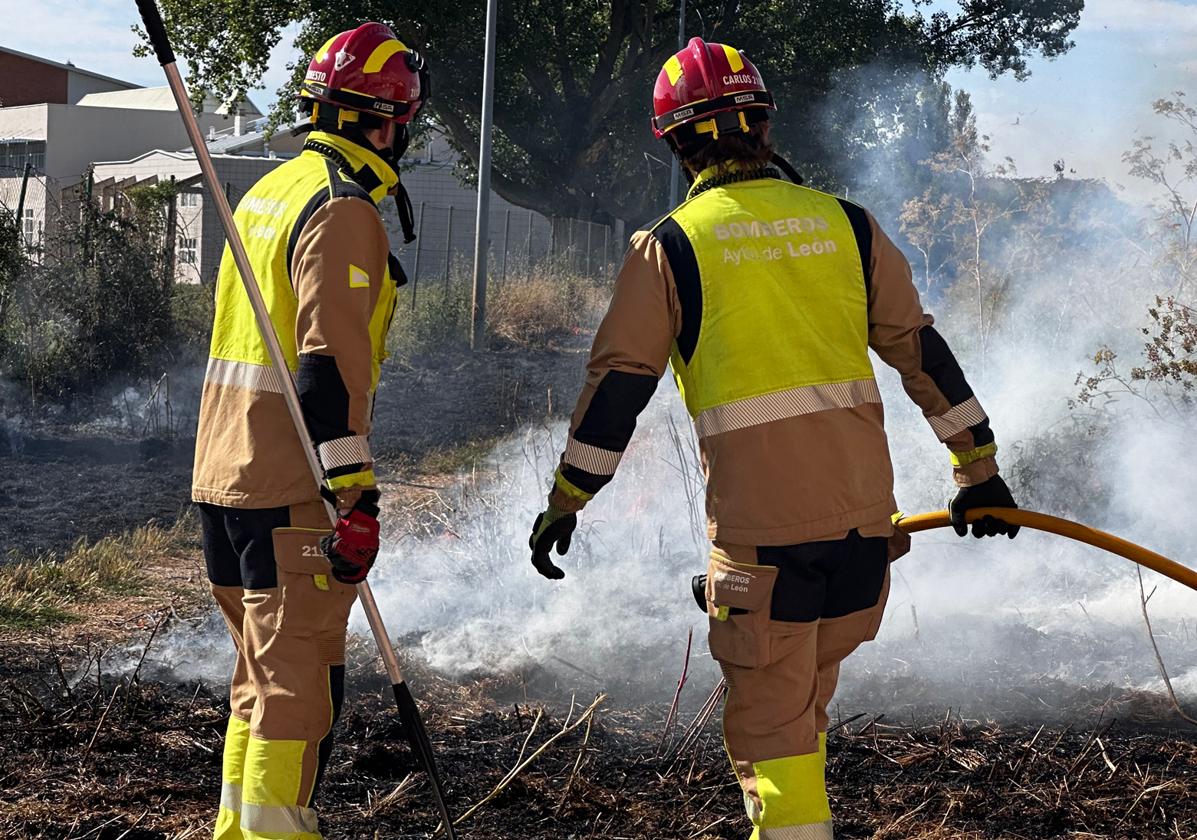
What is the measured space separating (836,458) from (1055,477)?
17.5 feet

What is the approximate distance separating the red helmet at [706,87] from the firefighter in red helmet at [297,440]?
69 cm

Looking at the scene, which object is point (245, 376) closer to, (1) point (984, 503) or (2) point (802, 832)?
(2) point (802, 832)

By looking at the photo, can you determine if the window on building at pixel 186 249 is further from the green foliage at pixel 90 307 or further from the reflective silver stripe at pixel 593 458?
the reflective silver stripe at pixel 593 458

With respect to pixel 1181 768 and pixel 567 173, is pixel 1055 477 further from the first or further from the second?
pixel 567 173

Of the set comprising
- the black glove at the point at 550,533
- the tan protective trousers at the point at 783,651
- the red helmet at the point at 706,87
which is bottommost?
the tan protective trousers at the point at 783,651

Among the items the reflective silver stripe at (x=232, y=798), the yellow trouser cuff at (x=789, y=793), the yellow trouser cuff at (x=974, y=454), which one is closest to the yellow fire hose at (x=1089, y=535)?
the yellow trouser cuff at (x=974, y=454)

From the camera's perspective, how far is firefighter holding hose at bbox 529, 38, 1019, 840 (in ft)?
9.97

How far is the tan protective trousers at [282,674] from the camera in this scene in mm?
3158

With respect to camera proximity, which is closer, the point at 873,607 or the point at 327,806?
the point at 873,607

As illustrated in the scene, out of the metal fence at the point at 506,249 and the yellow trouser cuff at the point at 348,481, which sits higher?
the metal fence at the point at 506,249

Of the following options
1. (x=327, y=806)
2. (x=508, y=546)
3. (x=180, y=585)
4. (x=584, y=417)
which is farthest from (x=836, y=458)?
(x=180, y=585)

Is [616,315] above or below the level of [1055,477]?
above

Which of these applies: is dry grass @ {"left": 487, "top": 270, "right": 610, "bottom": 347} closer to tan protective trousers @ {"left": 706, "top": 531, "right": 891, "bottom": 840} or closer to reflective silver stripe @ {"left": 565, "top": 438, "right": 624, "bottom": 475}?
reflective silver stripe @ {"left": 565, "top": 438, "right": 624, "bottom": 475}

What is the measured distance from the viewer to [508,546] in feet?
21.7
